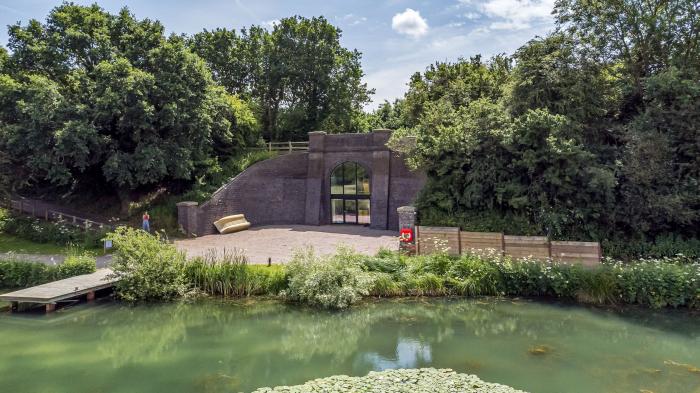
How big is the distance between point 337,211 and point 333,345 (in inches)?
612

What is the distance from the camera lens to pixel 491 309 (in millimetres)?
12383

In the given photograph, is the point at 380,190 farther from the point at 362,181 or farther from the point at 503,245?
the point at 503,245

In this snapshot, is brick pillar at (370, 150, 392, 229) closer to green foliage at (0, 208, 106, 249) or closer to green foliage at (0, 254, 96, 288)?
green foliage at (0, 208, 106, 249)

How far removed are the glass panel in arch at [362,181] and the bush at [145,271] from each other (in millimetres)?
13196

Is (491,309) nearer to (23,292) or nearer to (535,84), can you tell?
(535,84)

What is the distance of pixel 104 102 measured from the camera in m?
19.2

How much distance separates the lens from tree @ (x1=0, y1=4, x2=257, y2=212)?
752 inches

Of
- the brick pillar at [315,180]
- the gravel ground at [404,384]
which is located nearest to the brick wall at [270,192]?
the brick pillar at [315,180]

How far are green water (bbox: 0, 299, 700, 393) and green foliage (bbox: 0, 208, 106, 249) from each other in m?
6.58

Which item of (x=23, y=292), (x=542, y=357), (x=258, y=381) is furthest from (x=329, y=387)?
(x=23, y=292)

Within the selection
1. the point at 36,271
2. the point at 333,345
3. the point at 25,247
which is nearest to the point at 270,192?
the point at 25,247

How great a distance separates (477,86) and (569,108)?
26.3 ft

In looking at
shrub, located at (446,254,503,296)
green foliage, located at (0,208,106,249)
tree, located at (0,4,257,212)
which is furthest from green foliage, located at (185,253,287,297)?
tree, located at (0,4,257,212)

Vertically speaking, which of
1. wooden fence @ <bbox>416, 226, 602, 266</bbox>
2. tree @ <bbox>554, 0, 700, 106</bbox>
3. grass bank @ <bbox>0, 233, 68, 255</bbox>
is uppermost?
tree @ <bbox>554, 0, 700, 106</bbox>
